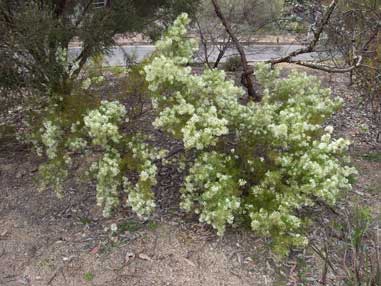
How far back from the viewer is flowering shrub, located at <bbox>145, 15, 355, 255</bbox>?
277cm

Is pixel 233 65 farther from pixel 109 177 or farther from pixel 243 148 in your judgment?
pixel 109 177

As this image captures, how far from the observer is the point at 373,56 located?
509 cm

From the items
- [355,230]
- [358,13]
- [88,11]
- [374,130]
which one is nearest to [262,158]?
[355,230]

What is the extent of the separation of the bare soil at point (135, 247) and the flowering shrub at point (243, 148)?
238mm

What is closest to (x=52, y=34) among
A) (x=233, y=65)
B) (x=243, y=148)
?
(x=243, y=148)

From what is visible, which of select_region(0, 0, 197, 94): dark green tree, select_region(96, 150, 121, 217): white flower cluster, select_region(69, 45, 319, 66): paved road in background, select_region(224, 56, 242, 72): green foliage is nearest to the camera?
select_region(96, 150, 121, 217): white flower cluster

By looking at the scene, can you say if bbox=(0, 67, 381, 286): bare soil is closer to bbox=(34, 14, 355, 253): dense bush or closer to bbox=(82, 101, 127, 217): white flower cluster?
bbox=(34, 14, 355, 253): dense bush

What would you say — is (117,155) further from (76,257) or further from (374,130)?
(374,130)

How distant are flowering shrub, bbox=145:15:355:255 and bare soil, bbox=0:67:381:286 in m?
0.24

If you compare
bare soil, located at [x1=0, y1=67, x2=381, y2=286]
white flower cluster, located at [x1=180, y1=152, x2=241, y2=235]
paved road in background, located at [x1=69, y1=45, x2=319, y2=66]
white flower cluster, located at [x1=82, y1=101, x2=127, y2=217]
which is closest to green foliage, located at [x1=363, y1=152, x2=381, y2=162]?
bare soil, located at [x1=0, y1=67, x2=381, y2=286]

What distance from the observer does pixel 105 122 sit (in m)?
2.85

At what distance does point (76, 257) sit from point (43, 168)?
68cm

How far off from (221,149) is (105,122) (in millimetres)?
854

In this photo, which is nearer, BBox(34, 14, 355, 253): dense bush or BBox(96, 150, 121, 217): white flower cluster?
BBox(34, 14, 355, 253): dense bush
